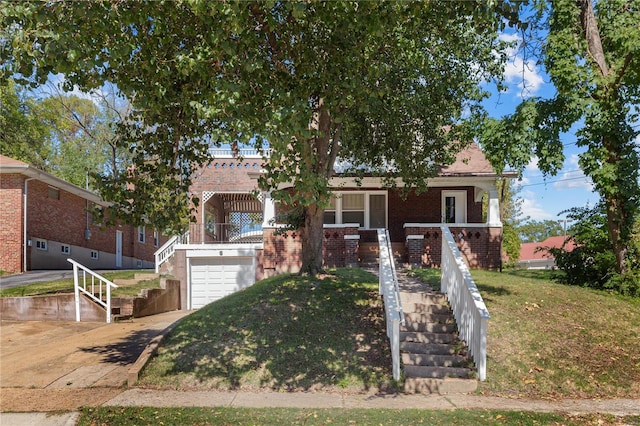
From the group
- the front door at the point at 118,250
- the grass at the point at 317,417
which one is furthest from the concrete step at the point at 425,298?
the front door at the point at 118,250

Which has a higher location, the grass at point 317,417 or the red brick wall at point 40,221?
the red brick wall at point 40,221

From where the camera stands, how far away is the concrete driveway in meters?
8.01

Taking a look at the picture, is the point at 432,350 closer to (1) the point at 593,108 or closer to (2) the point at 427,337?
(2) the point at 427,337

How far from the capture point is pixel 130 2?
23.2 feet

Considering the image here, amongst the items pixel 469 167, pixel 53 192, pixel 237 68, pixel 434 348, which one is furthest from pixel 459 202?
pixel 53 192

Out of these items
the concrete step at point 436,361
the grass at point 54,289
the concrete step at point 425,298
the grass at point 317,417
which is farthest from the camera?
the grass at point 54,289

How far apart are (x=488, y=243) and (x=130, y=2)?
538 inches

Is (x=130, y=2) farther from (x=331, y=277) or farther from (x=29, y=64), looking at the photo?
(x=331, y=277)

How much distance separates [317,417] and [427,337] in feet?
10.7

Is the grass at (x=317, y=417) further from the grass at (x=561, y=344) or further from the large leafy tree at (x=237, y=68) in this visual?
the large leafy tree at (x=237, y=68)

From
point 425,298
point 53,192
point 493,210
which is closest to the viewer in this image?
Result: point 425,298

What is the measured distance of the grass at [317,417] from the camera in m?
6.23

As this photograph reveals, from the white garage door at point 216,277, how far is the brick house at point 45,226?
8.09 ft

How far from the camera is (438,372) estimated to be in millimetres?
8070
